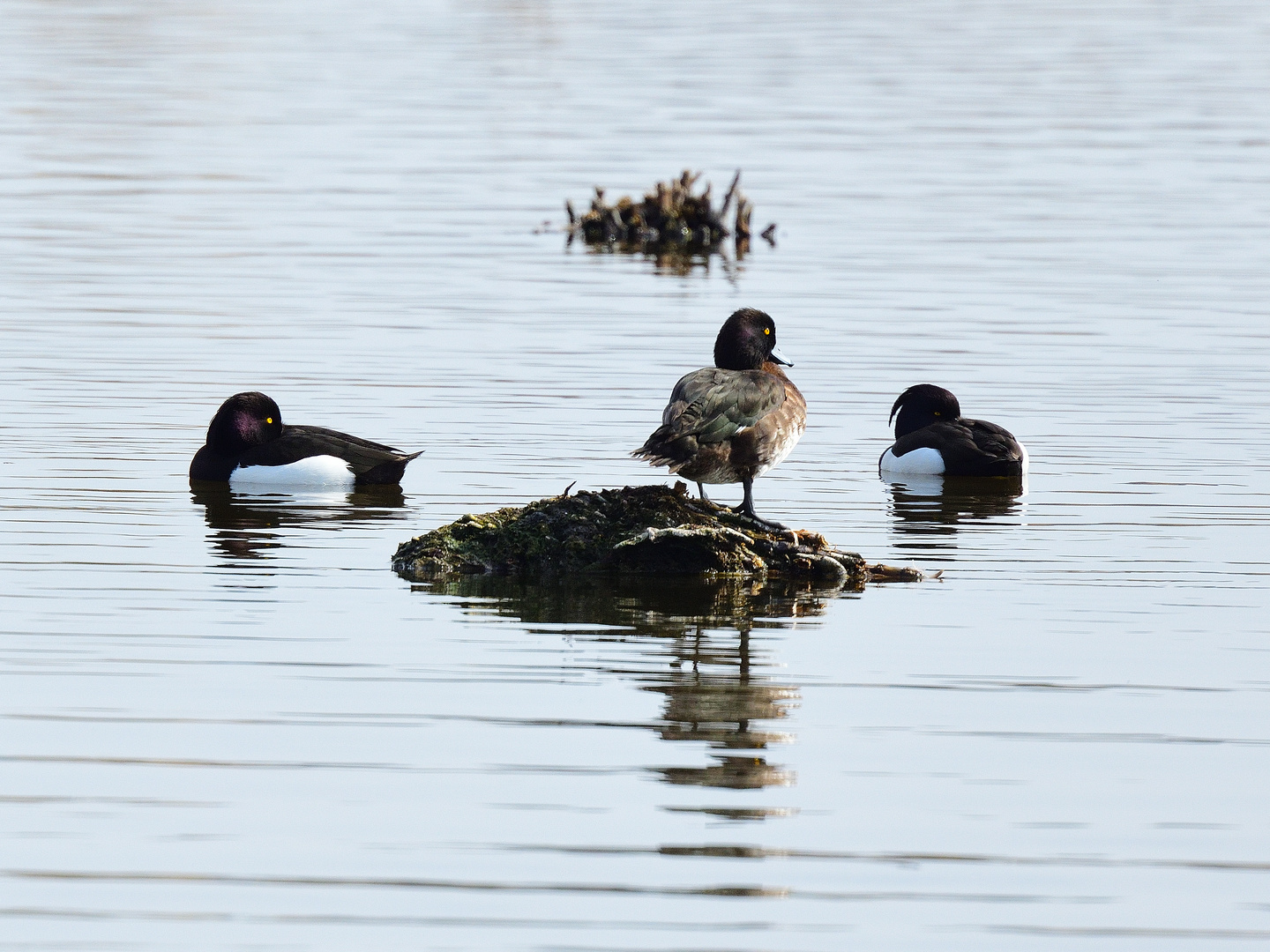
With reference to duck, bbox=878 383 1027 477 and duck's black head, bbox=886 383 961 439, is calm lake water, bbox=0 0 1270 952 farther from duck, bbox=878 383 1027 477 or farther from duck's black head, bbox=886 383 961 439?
duck's black head, bbox=886 383 961 439

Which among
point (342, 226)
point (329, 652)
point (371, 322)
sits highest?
point (342, 226)

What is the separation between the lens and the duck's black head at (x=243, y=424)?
52.5 ft

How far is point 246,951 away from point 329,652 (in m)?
3.68

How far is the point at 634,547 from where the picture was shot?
1223cm

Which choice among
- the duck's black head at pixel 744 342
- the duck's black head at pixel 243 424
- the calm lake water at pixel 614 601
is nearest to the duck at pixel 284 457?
the duck's black head at pixel 243 424

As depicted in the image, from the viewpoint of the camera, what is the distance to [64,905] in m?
7.04

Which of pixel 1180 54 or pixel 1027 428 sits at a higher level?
pixel 1180 54

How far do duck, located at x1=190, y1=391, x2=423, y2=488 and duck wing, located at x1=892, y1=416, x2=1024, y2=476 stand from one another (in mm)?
4031

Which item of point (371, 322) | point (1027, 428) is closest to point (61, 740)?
point (1027, 428)

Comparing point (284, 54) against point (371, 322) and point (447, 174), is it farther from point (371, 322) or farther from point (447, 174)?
point (371, 322)

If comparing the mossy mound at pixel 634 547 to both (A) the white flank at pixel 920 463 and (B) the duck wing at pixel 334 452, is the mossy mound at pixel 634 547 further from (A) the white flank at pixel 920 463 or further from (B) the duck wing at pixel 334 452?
(A) the white flank at pixel 920 463

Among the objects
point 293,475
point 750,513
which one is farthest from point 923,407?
point 750,513

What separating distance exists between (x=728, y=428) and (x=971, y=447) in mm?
4999

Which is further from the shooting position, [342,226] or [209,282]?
[342,226]
